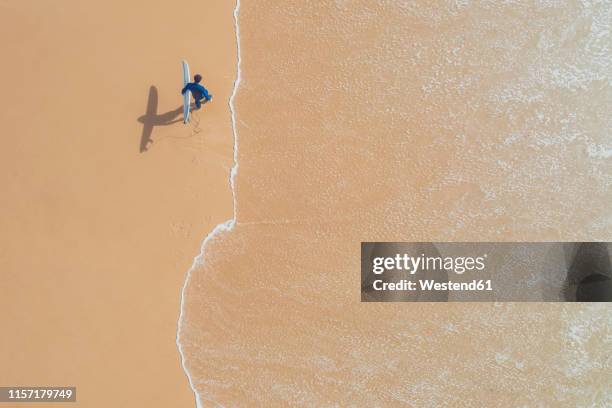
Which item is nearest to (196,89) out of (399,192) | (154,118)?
(154,118)

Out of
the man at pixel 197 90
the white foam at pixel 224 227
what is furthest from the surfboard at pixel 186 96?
the white foam at pixel 224 227

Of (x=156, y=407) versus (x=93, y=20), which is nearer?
(x=156, y=407)

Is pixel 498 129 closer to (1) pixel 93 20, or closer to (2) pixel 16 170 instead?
(1) pixel 93 20

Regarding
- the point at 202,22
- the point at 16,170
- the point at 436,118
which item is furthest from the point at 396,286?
the point at 16,170

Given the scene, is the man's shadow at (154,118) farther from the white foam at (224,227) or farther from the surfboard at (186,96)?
the white foam at (224,227)

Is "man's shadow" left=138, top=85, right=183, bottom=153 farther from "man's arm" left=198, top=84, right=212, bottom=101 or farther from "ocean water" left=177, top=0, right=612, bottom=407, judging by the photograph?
"ocean water" left=177, top=0, right=612, bottom=407

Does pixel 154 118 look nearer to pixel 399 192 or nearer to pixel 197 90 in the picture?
pixel 197 90

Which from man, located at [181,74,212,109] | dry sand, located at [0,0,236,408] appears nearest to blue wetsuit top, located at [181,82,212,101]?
man, located at [181,74,212,109]
